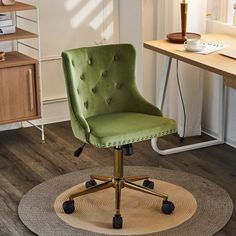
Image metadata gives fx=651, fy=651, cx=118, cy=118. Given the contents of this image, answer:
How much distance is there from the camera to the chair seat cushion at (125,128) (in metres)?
3.22

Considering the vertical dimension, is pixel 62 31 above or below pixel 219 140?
above

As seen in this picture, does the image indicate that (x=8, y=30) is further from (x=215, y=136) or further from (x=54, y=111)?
(x=215, y=136)

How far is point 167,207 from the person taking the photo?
3.43 meters

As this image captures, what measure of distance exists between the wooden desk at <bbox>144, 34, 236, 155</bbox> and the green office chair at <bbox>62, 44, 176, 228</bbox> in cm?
36

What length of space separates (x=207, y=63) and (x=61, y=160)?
124 centimetres

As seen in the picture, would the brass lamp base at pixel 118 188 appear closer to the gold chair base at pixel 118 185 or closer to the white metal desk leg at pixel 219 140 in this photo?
the gold chair base at pixel 118 185

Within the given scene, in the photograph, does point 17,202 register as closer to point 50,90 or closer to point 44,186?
point 44,186

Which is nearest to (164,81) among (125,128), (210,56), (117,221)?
(210,56)

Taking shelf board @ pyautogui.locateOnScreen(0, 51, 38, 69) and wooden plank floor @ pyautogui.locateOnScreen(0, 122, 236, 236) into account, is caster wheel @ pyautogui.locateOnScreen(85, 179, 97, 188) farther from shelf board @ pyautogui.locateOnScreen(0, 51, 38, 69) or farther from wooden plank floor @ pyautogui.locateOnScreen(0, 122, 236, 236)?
shelf board @ pyautogui.locateOnScreen(0, 51, 38, 69)

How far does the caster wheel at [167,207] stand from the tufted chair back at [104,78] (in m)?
0.56

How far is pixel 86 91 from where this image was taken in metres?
3.54

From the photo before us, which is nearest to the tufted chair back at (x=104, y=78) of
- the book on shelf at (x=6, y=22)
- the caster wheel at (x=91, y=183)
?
the caster wheel at (x=91, y=183)

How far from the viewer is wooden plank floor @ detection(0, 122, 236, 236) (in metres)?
3.89

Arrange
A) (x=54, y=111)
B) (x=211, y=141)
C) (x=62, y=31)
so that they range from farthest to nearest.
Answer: (x=54, y=111), (x=62, y=31), (x=211, y=141)
